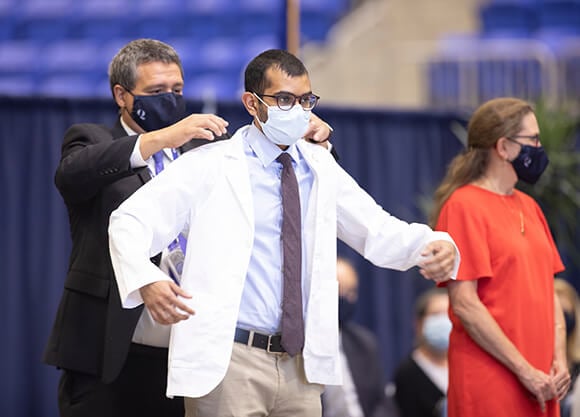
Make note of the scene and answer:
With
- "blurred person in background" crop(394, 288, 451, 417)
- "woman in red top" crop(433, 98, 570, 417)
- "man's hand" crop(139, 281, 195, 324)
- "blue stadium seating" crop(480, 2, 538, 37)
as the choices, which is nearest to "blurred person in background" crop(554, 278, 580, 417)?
"blurred person in background" crop(394, 288, 451, 417)

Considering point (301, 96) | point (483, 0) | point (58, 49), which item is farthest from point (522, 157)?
point (483, 0)

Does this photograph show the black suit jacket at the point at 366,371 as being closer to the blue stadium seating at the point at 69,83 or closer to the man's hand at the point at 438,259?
the man's hand at the point at 438,259

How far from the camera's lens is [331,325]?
8.79ft

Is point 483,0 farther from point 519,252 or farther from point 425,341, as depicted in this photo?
point 519,252

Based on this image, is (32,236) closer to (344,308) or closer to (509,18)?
(344,308)

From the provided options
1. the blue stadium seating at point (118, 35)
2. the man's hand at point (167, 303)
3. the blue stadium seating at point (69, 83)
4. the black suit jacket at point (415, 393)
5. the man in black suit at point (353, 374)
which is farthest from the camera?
the blue stadium seating at point (118, 35)

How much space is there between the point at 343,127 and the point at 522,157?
3.07m

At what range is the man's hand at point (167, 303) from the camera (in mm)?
2340

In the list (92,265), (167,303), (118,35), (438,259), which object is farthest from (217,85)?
(167,303)

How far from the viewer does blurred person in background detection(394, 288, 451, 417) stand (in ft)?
15.9

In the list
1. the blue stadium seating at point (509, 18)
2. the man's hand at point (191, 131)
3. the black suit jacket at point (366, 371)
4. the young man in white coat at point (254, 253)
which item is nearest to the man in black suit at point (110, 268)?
the man's hand at point (191, 131)

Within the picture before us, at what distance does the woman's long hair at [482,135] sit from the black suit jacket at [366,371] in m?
1.58

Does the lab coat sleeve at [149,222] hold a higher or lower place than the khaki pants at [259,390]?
higher

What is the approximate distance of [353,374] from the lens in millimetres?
4883
